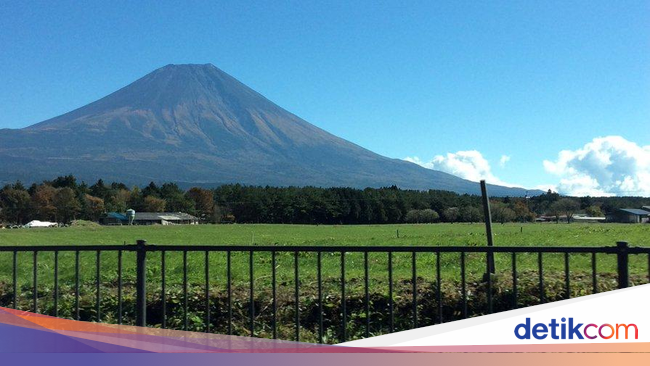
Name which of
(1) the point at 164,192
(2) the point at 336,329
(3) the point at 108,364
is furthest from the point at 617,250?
(1) the point at 164,192

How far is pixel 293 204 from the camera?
5966 centimetres

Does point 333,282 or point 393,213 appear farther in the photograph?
point 393,213

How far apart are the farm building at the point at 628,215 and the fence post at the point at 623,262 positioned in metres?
29.9

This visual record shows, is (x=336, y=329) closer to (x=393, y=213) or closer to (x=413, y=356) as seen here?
(x=413, y=356)

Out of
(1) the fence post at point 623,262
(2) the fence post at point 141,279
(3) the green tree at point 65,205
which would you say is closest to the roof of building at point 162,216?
(3) the green tree at point 65,205

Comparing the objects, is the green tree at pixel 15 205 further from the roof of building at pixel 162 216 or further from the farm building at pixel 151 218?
the roof of building at pixel 162 216

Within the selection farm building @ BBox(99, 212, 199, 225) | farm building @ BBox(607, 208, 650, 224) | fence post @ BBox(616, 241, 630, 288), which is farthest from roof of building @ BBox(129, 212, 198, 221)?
fence post @ BBox(616, 241, 630, 288)

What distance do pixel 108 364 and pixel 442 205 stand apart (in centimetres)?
4996

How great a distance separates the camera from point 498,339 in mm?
3932

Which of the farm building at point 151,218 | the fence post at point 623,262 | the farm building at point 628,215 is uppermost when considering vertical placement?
the fence post at point 623,262

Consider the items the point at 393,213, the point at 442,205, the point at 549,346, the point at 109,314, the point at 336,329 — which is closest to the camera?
the point at 549,346

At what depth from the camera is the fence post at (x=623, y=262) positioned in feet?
13.5

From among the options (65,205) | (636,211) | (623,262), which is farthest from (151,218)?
(623,262)

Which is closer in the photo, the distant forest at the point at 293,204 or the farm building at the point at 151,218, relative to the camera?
the distant forest at the point at 293,204
